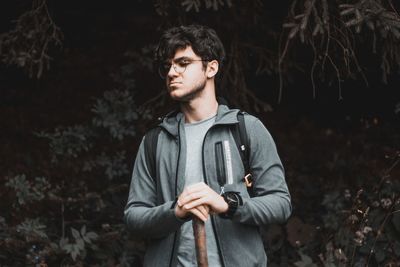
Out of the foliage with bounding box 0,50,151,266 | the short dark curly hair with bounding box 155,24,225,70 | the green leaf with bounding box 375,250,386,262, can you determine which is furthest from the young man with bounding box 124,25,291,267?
the green leaf with bounding box 375,250,386,262

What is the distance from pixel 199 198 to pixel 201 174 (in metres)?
0.35

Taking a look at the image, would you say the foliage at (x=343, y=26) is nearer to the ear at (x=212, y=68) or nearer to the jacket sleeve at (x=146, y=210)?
the ear at (x=212, y=68)

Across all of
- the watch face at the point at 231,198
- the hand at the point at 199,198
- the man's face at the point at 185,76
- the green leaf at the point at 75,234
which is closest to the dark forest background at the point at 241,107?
the green leaf at the point at 75,234

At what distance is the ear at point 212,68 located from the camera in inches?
134

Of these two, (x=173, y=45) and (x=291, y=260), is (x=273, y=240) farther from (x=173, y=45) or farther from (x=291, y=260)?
(x=173, y=45)

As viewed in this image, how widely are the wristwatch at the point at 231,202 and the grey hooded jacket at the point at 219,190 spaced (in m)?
0.03

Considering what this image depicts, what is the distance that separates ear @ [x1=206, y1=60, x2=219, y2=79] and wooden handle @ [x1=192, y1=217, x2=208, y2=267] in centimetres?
79

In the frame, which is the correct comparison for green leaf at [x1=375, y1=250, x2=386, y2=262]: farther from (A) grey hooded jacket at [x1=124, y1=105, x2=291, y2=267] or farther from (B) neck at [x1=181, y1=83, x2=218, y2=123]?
(B) neck at [x1=181, y1=83, x2=218, y2=123]

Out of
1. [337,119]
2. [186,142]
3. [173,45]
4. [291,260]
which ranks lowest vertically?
[291,260]

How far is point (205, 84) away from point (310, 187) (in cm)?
342

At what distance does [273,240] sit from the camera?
5.94m

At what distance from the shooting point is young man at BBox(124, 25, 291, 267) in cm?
314

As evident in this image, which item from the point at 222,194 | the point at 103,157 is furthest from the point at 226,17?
the point at 222,194

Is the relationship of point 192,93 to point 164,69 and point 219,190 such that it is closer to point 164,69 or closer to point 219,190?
point 164,69
